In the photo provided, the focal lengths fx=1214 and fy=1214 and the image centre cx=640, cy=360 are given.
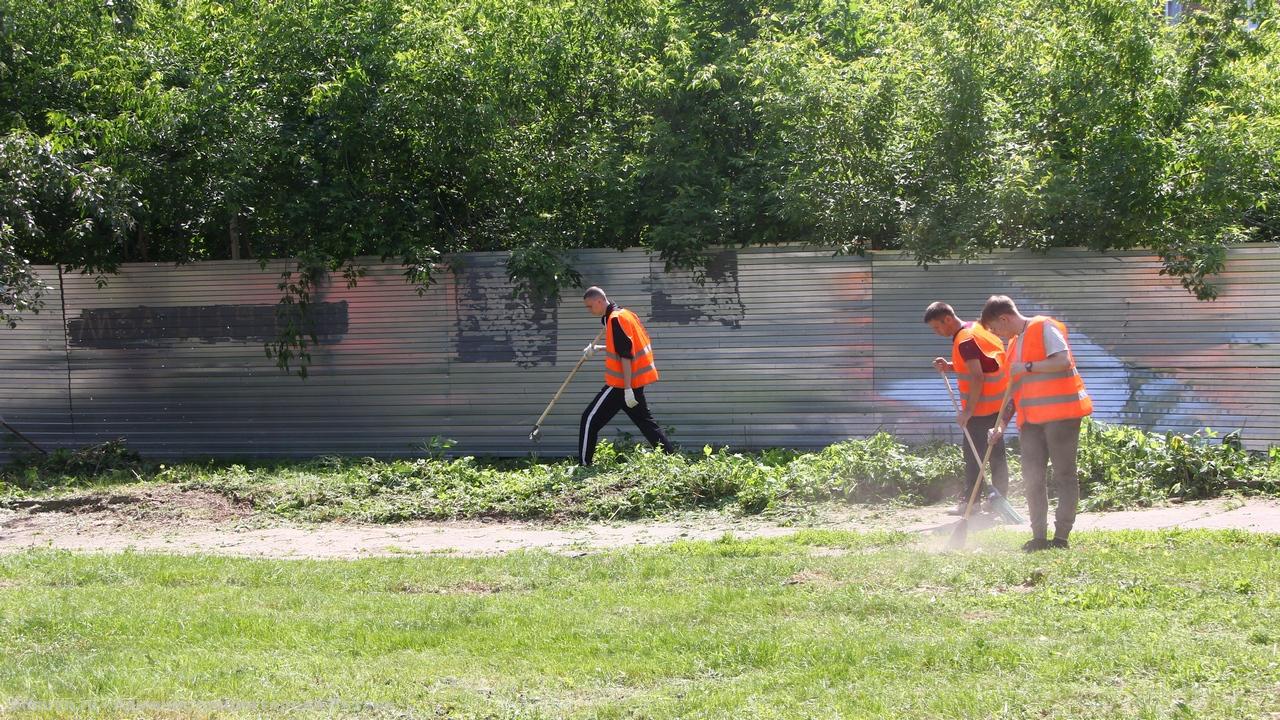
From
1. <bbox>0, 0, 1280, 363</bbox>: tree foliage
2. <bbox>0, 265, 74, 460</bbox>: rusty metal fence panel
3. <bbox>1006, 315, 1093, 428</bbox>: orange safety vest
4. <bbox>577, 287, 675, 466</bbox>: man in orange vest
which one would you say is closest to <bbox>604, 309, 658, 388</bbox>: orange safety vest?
<bbox>577, 287, 675, 466</bbox>: man in orange vest

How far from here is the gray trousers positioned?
24.0ft

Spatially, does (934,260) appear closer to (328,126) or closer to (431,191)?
(431,191)

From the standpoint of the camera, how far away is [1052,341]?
725 centimetres

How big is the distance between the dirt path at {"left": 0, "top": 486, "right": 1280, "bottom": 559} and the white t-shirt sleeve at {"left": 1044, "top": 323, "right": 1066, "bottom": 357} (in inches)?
68.9

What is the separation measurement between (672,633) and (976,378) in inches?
152

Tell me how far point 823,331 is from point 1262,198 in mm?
4178

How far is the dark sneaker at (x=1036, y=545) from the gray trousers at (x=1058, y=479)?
4 cm

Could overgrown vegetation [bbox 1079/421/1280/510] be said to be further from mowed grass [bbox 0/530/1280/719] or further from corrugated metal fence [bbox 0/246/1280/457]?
corrugated metal fence [bbox 0/246/1280/457]

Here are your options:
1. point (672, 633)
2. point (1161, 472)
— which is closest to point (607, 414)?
point (1161, 472)

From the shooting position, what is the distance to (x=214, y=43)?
1238cm

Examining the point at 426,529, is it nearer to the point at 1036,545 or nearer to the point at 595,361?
the point at 595,361

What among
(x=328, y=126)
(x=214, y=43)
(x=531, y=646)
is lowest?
(x=531, y=646)

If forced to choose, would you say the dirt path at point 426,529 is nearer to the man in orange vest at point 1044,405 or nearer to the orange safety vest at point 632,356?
the man in orange vest at point 1044,405

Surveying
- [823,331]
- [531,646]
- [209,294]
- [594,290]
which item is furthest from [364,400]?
[531,646]
